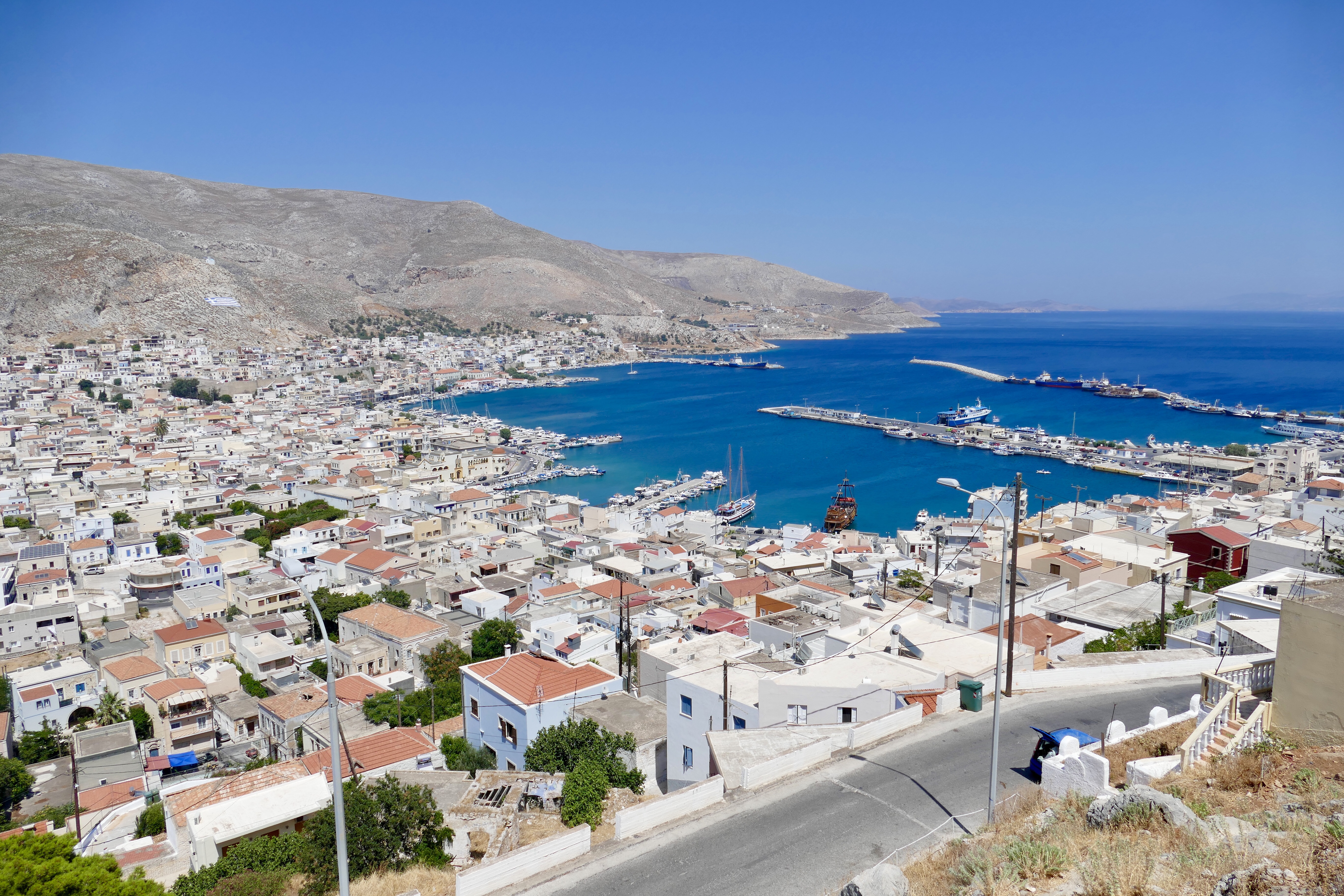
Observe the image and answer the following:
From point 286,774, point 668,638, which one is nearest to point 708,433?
point 668,638

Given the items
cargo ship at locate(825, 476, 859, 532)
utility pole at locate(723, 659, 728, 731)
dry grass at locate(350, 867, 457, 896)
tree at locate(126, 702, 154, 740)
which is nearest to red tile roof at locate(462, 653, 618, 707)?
utility pole at locate(723, 659, 728, 731)

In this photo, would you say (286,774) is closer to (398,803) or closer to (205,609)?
(398,803)

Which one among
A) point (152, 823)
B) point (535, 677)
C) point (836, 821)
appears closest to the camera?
point (836, 821)

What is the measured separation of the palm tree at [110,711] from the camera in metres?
15.3

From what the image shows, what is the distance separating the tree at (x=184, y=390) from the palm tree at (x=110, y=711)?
53.3m

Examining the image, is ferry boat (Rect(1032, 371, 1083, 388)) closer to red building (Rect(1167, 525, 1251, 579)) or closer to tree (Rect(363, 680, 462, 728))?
red building (Rect(1167, 525, 1251, 579))

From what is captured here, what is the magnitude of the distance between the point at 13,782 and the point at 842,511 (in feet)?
91.2

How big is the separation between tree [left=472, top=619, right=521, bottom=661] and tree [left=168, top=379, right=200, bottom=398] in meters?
56.0

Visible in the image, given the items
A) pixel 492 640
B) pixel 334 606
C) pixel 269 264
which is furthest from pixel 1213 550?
pixel 269 264

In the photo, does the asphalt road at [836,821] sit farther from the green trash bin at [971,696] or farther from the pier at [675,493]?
the pier at [675,493]

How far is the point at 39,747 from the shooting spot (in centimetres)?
1455

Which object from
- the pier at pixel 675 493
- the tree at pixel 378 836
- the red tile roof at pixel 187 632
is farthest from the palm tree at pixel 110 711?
the pier at pixel 675 493

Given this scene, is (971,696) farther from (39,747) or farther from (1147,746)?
(39,747)

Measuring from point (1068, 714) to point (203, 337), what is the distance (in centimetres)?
8622
